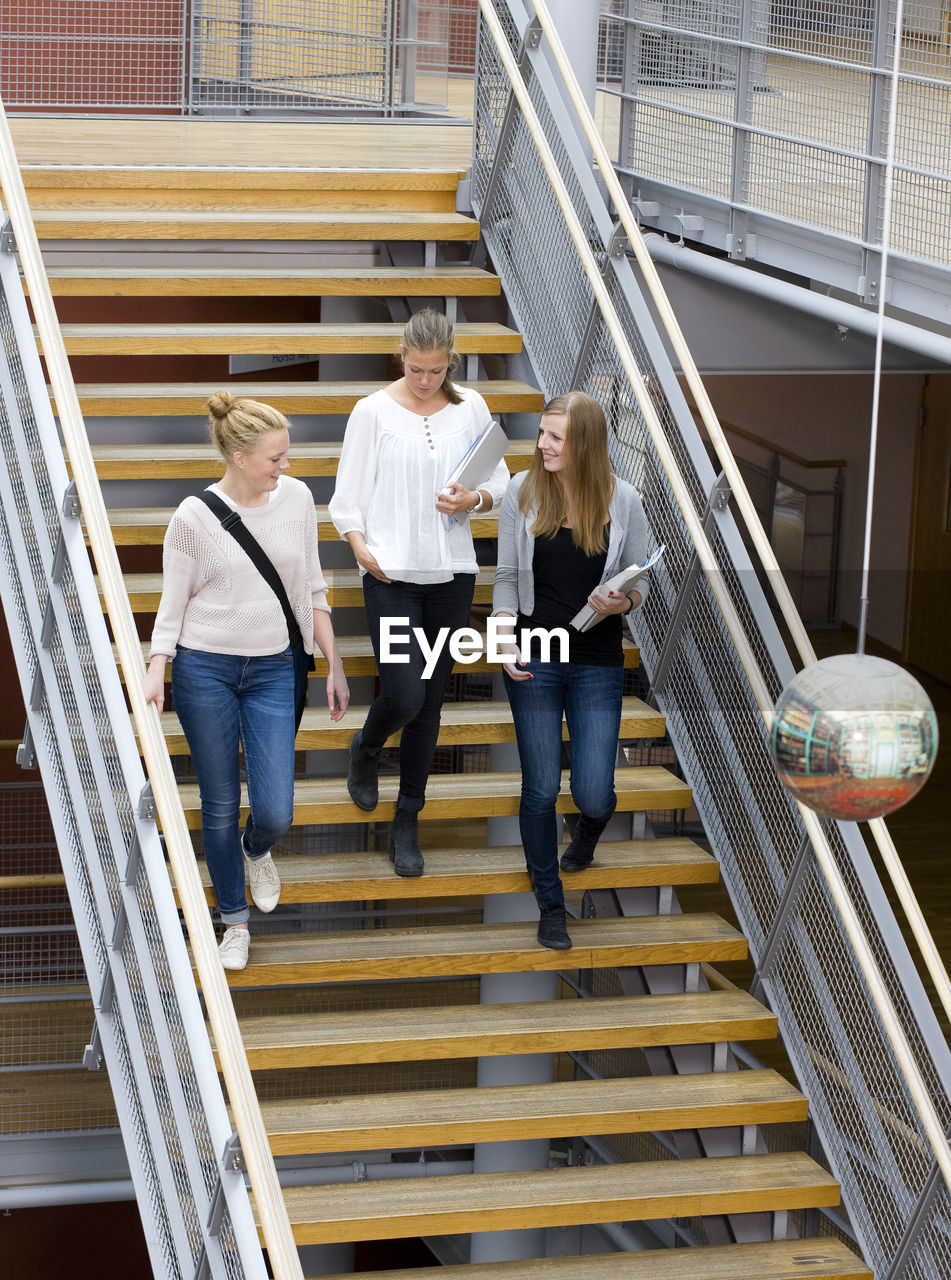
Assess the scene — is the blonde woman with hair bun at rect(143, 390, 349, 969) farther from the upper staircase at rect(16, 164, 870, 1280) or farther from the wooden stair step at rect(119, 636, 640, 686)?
the wooden stair step at rect(119, 636, 640, 686)

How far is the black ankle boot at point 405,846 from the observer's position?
4848 mm

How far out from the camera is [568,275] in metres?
5.89

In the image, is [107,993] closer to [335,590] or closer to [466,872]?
[466,872]

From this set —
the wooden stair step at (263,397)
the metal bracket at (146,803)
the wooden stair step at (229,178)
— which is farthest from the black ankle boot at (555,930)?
the wooden stair step at (229,178)

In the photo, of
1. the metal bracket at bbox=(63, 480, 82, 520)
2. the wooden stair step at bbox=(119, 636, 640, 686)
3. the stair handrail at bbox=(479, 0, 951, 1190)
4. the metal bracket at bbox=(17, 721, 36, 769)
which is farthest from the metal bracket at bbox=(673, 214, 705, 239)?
the metal bracket at bbox=(17, 721, 36, 769)

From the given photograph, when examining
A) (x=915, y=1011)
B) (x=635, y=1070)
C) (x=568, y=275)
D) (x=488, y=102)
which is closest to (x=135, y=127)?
(x=488, y=102)

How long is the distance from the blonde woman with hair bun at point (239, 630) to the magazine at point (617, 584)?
2.18ft

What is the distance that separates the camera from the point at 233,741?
4297 mm

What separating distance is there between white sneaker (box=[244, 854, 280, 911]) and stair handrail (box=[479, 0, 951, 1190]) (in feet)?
4.62

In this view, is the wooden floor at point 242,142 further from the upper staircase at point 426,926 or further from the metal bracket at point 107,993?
the metal bracket at point 107,993

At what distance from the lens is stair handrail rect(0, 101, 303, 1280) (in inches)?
132

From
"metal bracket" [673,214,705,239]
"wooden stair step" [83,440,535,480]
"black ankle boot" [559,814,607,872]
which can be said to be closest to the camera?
"black ankle boot" [559,814,607,872]

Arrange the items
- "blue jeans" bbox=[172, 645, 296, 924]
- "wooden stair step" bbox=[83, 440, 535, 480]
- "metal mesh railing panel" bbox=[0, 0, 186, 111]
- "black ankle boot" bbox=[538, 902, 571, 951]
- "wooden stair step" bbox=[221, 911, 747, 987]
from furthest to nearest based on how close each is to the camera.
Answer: "metal mesh railing panel" bbox=[0, 0, 186, 111] < "wooden stair step" bbox=[83, 440, 535, 480] < "black ankle boot" bbox=[538, 902, 571, 951] < "wooden stair step" bbox=[221, 911, 747, 987] < "blue jeans" bbox=[172, 645, 296, 924]

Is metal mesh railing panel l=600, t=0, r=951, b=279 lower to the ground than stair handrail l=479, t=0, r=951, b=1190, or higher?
higher
